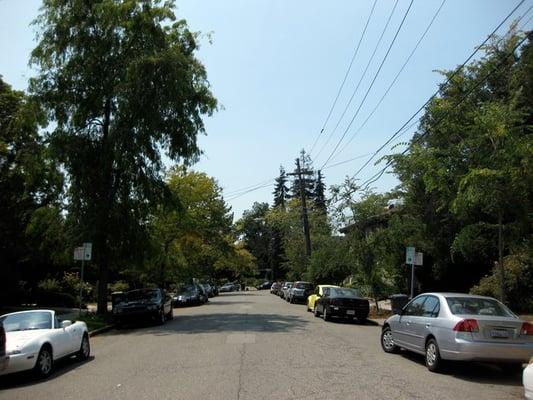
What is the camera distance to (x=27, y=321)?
13.1 m

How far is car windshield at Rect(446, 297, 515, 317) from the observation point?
11646 millimetres

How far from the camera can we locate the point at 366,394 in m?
9.33

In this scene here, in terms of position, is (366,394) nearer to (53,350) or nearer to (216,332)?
(53,350)

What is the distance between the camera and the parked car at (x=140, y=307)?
2348 centimetres

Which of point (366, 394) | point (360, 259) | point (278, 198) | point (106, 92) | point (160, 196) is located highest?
point (278, 198)

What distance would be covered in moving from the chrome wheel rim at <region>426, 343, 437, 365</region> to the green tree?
17.1m

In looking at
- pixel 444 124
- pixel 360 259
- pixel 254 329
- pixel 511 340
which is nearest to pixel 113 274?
pixel 360 259

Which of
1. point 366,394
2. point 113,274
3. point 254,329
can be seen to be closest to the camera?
point 366,394

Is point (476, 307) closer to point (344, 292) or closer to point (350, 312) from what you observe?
point (350, 312)

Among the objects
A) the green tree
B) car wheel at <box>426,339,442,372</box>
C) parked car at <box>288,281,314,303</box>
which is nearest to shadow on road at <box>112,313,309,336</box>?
the green tree

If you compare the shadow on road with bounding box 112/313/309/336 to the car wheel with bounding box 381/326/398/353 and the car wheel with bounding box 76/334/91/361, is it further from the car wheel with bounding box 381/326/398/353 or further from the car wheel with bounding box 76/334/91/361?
the car wheel with bounding box 76/334/91/361

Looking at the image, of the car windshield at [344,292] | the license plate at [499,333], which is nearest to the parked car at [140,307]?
the car windshield at [344,292]

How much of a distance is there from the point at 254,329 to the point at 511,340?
10.6 meters

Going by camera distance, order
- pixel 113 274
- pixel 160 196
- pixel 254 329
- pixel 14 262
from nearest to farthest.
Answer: pixel 254 329, pixel 160 196, pixel 14 262, pixel 113 274
